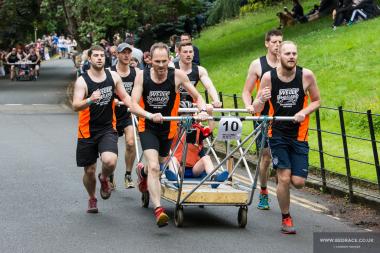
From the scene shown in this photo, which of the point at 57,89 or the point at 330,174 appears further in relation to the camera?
the point at 57,89

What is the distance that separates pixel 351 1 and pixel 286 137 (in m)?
21.0

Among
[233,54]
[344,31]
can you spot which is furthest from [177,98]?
[233,54]

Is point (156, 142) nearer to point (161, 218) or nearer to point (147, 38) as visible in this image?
point (161, 218)

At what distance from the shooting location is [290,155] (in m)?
10.8

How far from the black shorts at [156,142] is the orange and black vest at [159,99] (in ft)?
0.17

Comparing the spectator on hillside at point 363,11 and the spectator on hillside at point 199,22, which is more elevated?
the spectator on hillside at point 363,11

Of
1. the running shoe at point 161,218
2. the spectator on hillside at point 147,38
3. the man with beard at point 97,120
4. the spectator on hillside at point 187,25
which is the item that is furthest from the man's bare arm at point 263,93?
the spectator on hillside at point 187,25

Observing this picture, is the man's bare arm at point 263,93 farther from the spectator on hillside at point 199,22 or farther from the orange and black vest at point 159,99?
the spectator on hillside at point 199,22

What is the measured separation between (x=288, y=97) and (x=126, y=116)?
4.20 metres

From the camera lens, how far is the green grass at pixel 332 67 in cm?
1681

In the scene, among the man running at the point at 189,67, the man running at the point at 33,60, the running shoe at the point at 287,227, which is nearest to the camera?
the running shoe at the point at 287,227

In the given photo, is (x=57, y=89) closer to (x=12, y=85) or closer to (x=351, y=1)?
(x=12, y=85)

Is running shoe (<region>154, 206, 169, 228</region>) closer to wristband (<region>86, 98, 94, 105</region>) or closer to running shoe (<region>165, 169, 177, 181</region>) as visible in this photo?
running shoe (<region>165, 169, 177, 181</region>)

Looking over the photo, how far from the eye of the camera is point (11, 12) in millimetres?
51500
